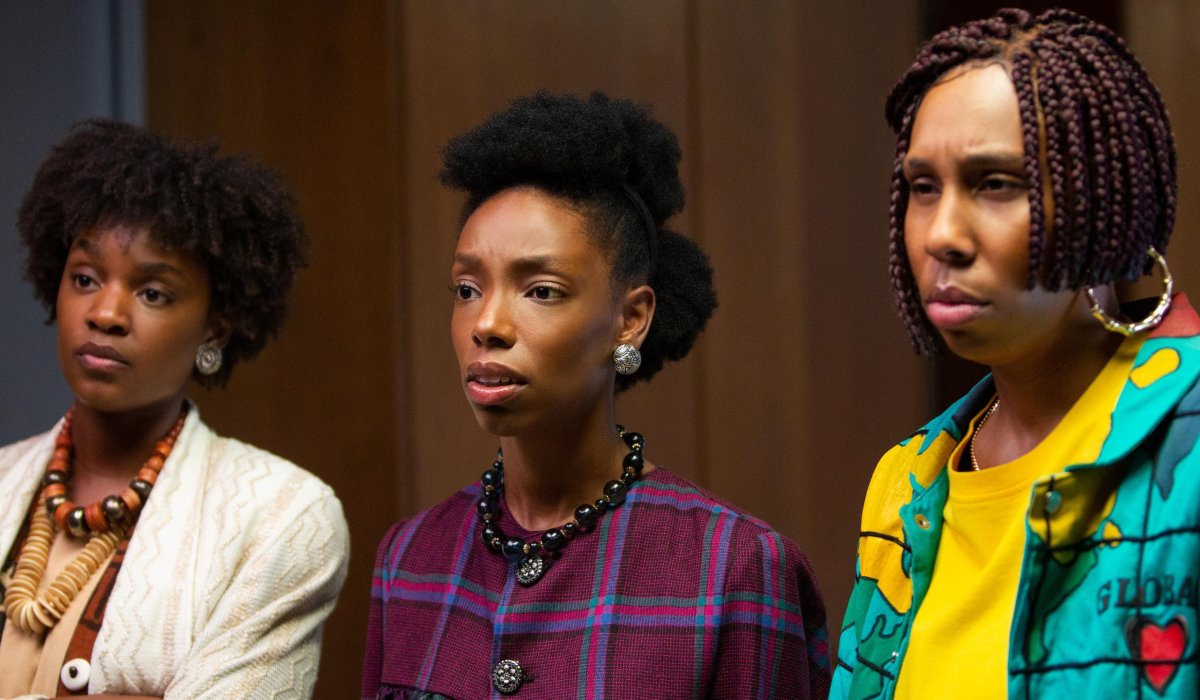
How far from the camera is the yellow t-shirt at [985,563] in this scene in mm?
1608

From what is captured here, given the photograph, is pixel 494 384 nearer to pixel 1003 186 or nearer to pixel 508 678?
pixel 508 678

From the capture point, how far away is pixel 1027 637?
1565mm

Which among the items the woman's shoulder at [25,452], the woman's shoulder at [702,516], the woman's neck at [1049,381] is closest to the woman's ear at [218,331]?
the woman's shoulder at [25,452]

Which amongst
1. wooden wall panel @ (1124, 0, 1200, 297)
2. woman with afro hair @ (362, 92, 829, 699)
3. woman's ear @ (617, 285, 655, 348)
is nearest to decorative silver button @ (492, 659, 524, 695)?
woman with afro hair @ (362, 92, 829, 699)

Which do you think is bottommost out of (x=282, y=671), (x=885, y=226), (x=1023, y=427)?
(x=282, y=671)

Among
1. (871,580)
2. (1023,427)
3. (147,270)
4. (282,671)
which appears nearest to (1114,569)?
(1023,427)

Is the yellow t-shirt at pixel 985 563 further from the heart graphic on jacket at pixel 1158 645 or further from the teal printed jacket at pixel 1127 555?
the heart graphic on jacket at pixel 1158 645

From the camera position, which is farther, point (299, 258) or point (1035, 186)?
point (299, 258)

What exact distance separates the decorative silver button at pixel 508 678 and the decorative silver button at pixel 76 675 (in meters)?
0.74

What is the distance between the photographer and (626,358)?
218 cm

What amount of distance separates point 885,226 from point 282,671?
6.36 ft

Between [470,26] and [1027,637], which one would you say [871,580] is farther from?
[470,26]

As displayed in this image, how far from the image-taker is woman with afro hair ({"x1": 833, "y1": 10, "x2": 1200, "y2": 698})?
1.49 meters

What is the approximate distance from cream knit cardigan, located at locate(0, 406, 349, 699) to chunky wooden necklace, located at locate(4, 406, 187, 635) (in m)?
0.03
